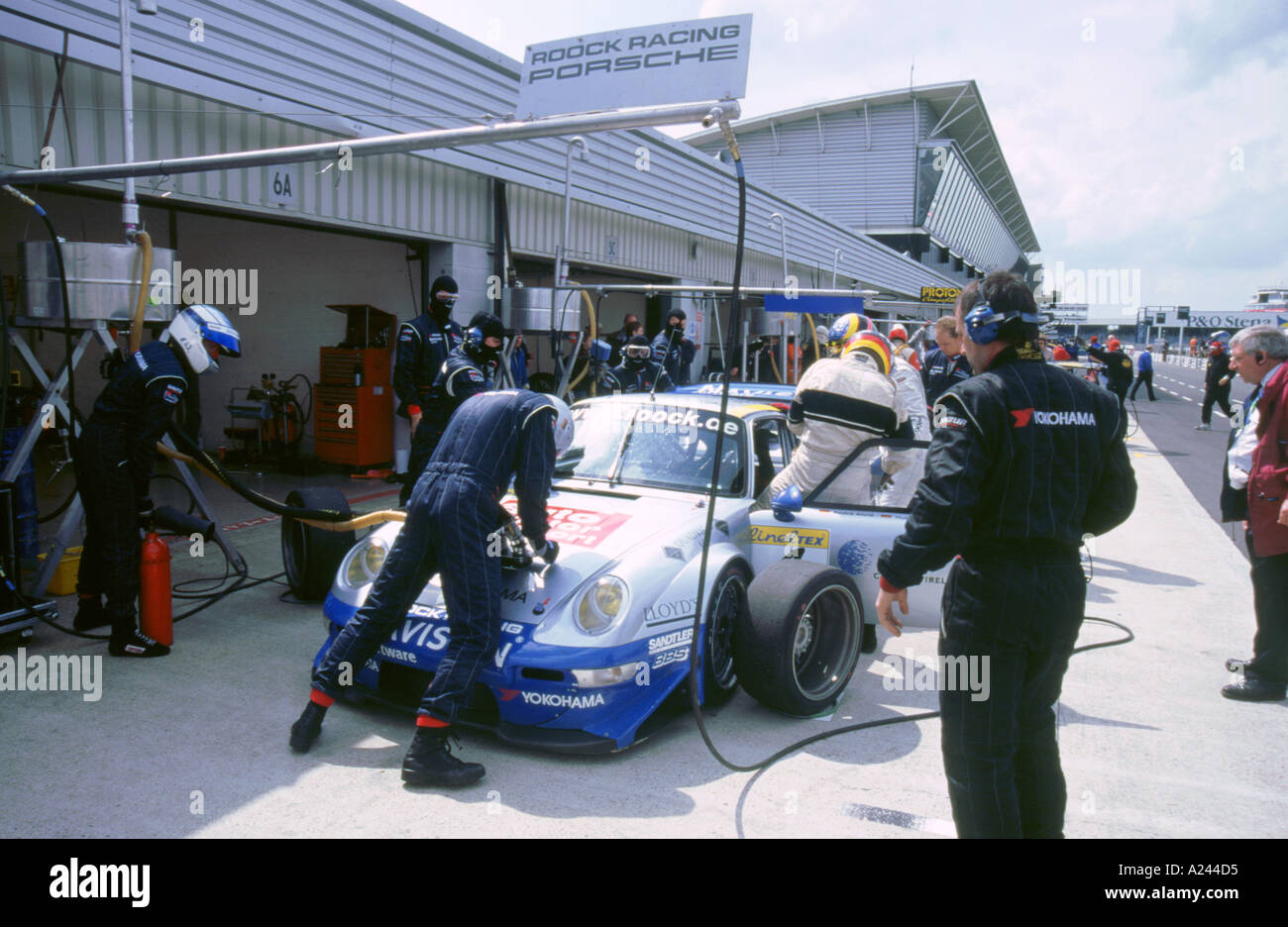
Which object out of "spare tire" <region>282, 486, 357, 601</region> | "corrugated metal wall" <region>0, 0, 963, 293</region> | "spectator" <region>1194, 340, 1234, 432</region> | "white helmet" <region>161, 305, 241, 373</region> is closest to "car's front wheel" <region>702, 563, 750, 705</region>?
"spare tire" <region>282, 486, 357, 601</region>

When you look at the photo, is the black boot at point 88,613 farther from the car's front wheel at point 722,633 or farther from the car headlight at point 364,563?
the car's front wheel at point 722,633

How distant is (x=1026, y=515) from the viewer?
239 centimetres

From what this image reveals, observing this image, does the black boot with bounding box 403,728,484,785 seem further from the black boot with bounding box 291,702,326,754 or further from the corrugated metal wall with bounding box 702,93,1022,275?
the corrugated metal wall with bounding box 702,93,1022,275

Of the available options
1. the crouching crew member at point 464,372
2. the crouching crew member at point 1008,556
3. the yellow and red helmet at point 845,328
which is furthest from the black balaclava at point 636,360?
the crouching crew member at point 1008,556

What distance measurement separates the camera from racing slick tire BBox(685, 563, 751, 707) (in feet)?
12.8

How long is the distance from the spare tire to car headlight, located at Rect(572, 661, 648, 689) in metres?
2.49

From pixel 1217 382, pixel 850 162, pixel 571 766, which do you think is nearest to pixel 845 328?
pixel 571 766

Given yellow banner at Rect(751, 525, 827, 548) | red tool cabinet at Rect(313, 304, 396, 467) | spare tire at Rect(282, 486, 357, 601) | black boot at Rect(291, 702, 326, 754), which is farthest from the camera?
red tool cabinet at Rect(313, 304, 396, 467)

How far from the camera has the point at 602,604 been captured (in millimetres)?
3611

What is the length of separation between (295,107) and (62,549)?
4.30m

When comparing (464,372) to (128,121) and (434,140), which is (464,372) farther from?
(128,121)

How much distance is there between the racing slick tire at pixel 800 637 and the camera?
3795 millimetres

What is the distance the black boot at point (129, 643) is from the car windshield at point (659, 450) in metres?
2.34

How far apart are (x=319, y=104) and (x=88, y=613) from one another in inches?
198
